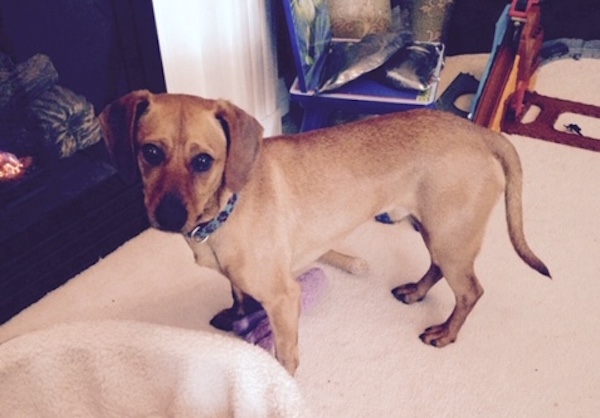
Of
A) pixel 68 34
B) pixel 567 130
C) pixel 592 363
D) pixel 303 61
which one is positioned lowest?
pixel 592 363

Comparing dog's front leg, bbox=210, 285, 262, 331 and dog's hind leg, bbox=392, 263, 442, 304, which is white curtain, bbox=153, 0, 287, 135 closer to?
dog's front leg, bbox=210, 285, 262, 331

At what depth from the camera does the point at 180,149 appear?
131cm

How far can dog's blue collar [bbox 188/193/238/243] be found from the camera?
4.69ft

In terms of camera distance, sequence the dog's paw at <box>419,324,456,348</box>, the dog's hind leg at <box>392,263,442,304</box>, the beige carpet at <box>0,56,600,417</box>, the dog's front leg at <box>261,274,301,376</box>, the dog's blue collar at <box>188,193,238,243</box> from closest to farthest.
→ the dog's blue collar at <box>188,193,238,243</box>
the dog's front leg at <box>261,274,301,376</box>
the beige carpet at <box>0,56,600,417</box>
the dog's paw at <box>419,324,456,348</box>
the dog's hind leg at <box>392,263,442,304</box>

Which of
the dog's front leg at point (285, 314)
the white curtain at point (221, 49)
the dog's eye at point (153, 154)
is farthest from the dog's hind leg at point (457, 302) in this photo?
the white curtain at point (221, 49)

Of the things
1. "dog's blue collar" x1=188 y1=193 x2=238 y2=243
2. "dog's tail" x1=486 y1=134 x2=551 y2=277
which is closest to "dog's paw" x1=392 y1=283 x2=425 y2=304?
"dog's tail" x1=486 y1=134 x2=551 y2=277

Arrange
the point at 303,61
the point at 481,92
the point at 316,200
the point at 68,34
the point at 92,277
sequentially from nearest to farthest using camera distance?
the point at 316,200 < the point at 68,34 < the point at 92,277 < the point at 303,61 < the point at 481,92

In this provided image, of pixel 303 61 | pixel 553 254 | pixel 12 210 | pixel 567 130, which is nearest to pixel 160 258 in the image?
pixel 12 210

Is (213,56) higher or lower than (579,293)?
higher

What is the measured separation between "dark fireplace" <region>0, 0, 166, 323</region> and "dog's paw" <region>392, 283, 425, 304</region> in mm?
1009

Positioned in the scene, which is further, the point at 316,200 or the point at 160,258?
the point at 160,258

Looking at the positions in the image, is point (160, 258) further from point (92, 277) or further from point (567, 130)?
point (567, 130)

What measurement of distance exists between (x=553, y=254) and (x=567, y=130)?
2.77 feet

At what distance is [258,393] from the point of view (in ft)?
4.70
